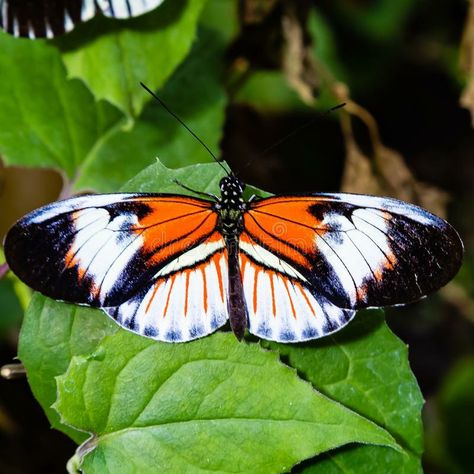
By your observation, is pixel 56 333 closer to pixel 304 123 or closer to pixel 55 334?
pixel 55 334

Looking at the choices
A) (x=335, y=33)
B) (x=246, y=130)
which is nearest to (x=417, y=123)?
(x=335, y=33)

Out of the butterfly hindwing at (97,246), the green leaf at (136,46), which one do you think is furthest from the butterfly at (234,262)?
the green leaf at (136,46)

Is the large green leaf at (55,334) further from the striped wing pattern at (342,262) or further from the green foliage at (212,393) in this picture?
the striped wing pattern at (342,262)

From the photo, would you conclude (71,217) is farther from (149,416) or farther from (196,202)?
(149,416)

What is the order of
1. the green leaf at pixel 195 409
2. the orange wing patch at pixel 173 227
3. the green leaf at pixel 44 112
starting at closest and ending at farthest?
the green leaf at pixel 195 409 < the orange wing patch at pixel 173 227 < the green leaf at pixel 44 112

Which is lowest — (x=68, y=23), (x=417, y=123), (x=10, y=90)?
(x=417, y=123)

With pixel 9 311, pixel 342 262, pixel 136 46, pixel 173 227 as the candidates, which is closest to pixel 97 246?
pixel 173 227
